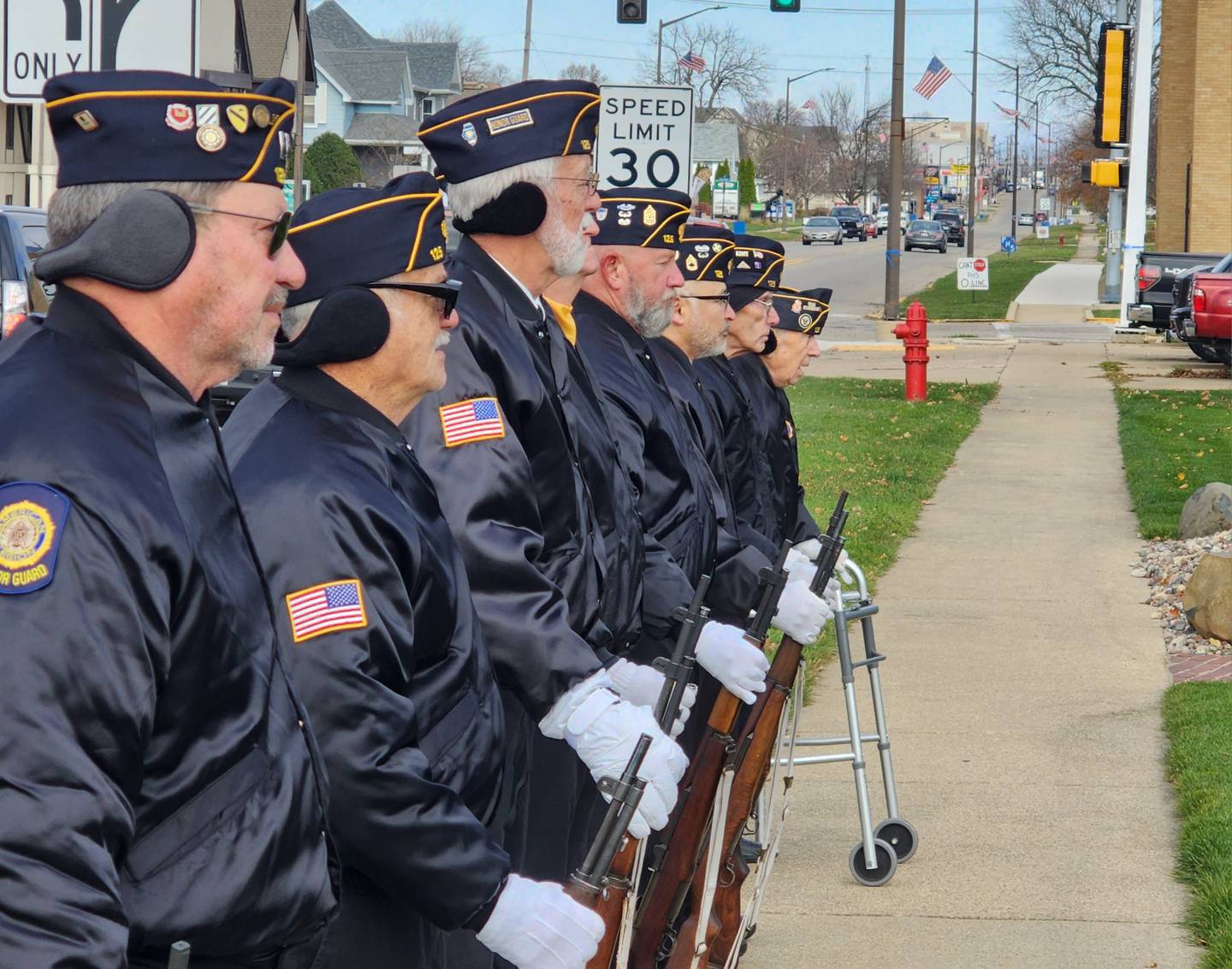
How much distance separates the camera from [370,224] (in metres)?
3.06

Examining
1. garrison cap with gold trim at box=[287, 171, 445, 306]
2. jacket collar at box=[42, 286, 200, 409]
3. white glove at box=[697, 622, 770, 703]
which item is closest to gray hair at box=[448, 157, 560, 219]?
garrison cap with gold trim at box=[287, 171, 445, 306]

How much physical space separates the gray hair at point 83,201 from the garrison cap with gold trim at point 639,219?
286cm

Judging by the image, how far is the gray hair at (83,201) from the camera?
2.11m

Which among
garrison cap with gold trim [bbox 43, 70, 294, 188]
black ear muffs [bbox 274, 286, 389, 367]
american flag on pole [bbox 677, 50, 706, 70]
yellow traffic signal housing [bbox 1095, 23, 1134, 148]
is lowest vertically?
black ear muffs [bbox 274, 286, 389, 367]

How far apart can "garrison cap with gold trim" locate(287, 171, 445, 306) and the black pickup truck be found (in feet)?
89.7

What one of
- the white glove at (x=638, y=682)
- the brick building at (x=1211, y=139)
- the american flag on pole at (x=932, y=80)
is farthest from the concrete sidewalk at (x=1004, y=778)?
the american flag on pole at (x=932, y=80)

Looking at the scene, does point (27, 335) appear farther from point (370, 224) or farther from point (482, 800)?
point (482, 800)

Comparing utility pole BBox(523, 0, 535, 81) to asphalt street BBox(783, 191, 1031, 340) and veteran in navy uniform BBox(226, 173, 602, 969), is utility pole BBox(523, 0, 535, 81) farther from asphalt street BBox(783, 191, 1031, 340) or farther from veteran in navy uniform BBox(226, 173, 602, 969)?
veteran in navy uniform BBox(226, 173, 602, 969)

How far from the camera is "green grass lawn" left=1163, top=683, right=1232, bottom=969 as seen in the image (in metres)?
5.41

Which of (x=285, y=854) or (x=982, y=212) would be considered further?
(x=982, y=212)

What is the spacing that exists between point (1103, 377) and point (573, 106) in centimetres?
2133

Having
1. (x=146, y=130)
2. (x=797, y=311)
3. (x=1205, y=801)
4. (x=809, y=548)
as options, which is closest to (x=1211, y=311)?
(x=797, y=311)

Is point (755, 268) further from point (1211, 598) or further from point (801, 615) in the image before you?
point (1211, 598)

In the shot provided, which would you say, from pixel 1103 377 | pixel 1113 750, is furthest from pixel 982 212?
pixel 1113 750
